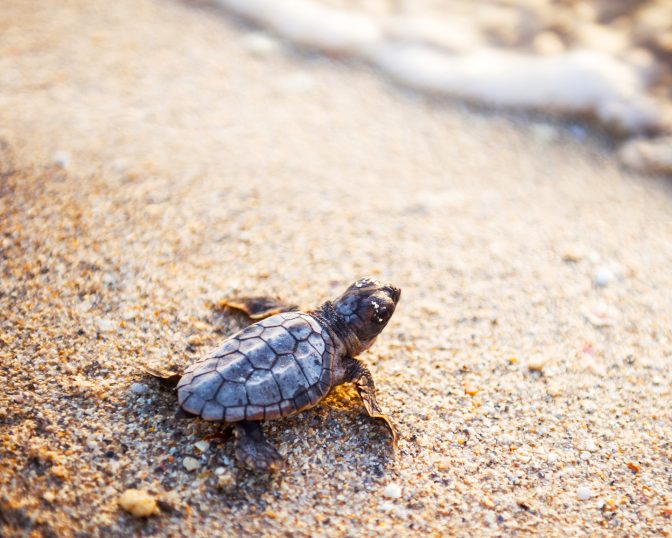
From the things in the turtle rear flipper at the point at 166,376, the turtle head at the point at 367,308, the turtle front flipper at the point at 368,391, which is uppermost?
the turtle head at the point at 367,308

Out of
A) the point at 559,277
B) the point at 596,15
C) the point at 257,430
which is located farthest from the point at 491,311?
the point at 596,15

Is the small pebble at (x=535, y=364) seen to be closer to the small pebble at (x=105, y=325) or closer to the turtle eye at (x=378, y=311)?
the turtle eye at (x=378, y=311)

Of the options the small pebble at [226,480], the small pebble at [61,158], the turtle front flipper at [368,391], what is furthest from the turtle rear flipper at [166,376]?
the small pebble at [61,158]

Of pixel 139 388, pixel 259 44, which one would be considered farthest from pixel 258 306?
pixel 259 44

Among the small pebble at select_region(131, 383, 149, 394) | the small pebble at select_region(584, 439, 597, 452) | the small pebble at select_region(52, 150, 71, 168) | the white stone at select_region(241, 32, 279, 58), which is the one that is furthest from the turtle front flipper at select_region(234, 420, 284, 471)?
the white stone at select_region(241, 32, 279, 58)

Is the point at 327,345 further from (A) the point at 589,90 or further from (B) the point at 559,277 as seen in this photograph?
(A) the point at 589,90

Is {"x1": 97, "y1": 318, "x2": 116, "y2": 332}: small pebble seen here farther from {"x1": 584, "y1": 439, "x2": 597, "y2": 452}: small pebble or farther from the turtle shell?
{"x1": 584, "y1": 439, "x2": 597, "y2": 452}: small pebble
